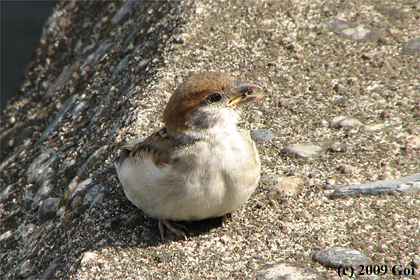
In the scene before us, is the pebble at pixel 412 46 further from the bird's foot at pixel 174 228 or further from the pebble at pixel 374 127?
the bird's foot at pixel 174 228

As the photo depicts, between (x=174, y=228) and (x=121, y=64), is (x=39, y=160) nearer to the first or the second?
(x=121, y=64)

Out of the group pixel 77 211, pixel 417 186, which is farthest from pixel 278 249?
pixel 77 211

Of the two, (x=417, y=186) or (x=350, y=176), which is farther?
(x=350, y=176)

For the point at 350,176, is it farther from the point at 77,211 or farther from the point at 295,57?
the point at 77,211

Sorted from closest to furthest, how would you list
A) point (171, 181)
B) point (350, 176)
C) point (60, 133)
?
1. point (171, 181)
2. point (350, 176)
3. point (60, 133)

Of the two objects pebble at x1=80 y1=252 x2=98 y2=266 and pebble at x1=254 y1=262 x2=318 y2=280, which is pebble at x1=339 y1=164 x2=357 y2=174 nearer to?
pebble at x1=254 y1=262 x2=318 y2=280

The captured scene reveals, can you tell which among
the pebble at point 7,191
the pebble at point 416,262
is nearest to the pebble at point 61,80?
the pebble at point 7,191
